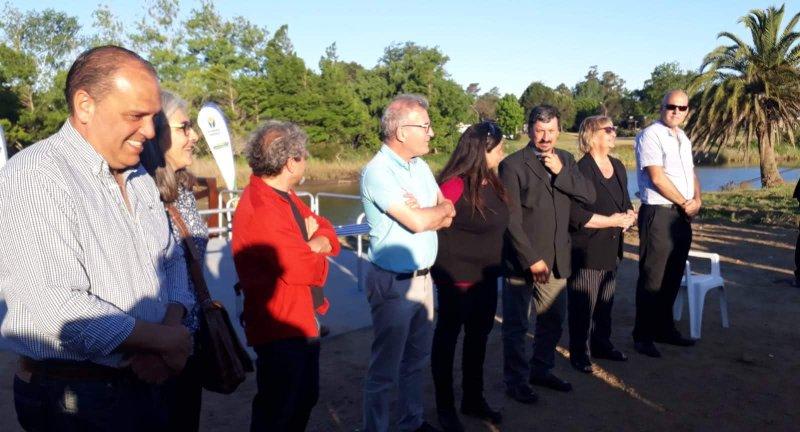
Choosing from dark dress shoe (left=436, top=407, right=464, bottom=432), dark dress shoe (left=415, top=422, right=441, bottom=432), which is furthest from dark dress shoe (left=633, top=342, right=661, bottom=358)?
dark dress shoe (left=415, top=422, right=441, bottom=432)

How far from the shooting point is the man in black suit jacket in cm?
425

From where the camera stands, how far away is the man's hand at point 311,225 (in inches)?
132

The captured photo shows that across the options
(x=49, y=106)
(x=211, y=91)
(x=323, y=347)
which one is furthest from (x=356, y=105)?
(x=323, y=347)

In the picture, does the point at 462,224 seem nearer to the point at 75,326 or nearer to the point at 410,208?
the point at 410,208

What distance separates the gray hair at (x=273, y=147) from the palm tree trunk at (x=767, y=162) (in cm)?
2057

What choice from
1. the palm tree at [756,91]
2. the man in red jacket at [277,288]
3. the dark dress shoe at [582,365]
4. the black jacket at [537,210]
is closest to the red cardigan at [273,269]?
the man in red jacket at [277,288]

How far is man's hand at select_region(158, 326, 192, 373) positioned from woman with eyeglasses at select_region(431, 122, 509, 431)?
200 cm

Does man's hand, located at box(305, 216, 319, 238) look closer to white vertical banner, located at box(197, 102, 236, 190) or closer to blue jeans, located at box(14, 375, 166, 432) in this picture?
blue jeans, located at box(14, 375, 166, 432)

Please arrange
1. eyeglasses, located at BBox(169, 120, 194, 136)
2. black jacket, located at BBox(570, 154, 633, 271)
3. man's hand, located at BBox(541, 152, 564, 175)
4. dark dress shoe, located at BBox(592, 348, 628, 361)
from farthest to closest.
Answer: dark dress shoe, located at BBox(592, 348, 628, 361), black jacket, located at BBox(570, 154, 633, 271), man's hand, located at BBox(541, 152, 564, 175), eyeglasses, located at BBox(169, 120, 194, 136)

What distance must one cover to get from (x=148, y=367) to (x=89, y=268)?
368 mm

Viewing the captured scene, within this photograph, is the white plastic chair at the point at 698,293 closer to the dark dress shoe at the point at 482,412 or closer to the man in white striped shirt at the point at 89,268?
the dark dress shoe at the point at 482,412

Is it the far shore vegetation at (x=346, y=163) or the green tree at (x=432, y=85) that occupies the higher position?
the green tree at (x=432, y=85)

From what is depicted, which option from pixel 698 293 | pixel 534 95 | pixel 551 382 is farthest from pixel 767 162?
pixel 534 95

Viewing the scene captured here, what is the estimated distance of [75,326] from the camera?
1760mm
